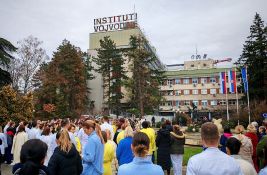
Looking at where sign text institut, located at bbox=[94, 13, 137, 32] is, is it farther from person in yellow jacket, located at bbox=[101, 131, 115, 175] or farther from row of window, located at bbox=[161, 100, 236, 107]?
person in yellow jacket, located at bbox=[101, 131, 115, 175]

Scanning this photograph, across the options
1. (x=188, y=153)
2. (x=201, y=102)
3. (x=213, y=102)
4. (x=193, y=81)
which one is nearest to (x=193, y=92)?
(x=193, y=81)

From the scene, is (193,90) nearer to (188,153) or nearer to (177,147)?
(188,153)

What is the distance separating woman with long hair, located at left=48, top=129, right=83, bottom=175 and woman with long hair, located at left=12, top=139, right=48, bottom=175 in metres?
1.75

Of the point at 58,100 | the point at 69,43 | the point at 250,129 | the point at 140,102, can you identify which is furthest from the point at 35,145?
the point at 69,43

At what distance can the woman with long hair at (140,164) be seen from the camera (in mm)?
3941

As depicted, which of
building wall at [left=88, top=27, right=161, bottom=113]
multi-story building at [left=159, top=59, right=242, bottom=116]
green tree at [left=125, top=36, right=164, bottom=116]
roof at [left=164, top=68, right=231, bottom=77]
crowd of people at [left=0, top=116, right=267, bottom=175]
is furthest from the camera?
roof at [left=164, top=68, right=231, bottom=77]

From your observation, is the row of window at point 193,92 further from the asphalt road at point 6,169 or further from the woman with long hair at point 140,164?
the woman with long hair at point 140,164

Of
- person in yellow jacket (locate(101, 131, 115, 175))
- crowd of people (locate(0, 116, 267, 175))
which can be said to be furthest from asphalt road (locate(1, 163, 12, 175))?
person in yellow jacket (locate(101, 131, 115, 175))

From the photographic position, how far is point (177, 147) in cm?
1157

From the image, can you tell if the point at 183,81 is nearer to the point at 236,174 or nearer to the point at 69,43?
the point at 69,43

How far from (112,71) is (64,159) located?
197 ft

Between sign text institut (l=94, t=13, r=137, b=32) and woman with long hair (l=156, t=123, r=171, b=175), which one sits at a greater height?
sign text institut (l=94, t=13, r=137, b=32)

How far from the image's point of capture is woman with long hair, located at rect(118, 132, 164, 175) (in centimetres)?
394

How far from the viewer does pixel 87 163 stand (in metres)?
6.55
